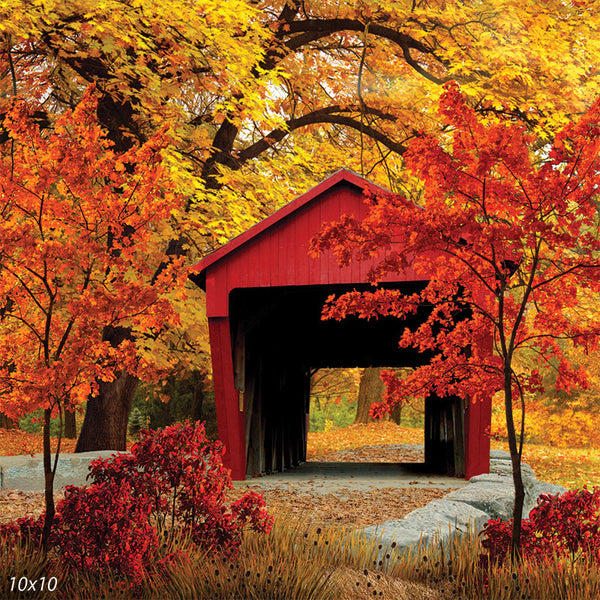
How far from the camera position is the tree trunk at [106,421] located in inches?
559

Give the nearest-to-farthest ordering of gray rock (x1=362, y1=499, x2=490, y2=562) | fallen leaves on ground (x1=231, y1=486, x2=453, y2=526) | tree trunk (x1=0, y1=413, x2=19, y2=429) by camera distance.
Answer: gray rock (x1=362, y1=499, x2=490, y2=562), fallen leaves on ground (x1=231, y1=486, x2=453, y2=526), tree trunk (x1=0, y1=413, x2=19, y2=429)

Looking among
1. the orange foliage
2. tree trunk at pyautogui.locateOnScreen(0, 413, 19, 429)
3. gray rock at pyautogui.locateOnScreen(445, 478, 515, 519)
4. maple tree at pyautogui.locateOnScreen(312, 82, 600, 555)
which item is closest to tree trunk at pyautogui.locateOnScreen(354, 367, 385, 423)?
the orange foliage

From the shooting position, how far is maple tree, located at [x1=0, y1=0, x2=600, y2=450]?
11.8 m

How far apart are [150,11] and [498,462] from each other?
9.29m

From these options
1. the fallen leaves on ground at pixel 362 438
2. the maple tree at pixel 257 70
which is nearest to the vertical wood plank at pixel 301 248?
the maple tree at pixel 257 70

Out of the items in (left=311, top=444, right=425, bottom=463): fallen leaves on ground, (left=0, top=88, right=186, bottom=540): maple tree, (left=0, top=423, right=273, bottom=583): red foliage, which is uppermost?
(left=0, top=88, right=186, bottom=540): maple tree

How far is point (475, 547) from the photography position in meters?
6.23

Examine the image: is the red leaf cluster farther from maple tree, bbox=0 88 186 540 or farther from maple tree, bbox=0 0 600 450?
maple tree, bbox=0 0 600 450

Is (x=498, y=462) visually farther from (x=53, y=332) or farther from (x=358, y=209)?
(x=53, y=332)

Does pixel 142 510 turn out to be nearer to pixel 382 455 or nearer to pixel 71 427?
pixel 382 455

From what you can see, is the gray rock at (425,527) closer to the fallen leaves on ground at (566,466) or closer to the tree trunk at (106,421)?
the tree trunk at (106,421)

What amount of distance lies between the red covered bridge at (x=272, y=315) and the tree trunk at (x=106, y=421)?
2.88 metres

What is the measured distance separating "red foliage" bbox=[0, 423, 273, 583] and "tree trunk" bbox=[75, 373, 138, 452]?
805 cm

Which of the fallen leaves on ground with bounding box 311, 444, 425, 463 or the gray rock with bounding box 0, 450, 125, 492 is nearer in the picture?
the gray rock with bounding box 0, 450, 125, 492
